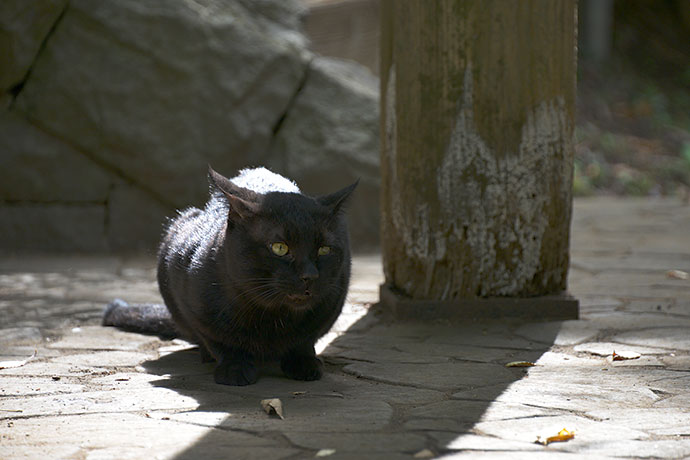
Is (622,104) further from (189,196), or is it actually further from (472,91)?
(472,91)

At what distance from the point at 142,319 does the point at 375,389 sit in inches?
55.7

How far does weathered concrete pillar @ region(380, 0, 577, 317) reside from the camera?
3660 millimetres

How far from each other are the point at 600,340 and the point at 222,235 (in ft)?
5.37

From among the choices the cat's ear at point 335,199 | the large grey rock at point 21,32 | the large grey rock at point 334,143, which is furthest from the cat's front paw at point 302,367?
the large grey rock at point 21,32

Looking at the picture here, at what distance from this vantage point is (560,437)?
7.20ft

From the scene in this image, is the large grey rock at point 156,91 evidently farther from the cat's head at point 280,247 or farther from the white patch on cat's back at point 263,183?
the cat's head at point 280,247

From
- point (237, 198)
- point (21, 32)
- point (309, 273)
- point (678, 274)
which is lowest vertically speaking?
point (678, 274)

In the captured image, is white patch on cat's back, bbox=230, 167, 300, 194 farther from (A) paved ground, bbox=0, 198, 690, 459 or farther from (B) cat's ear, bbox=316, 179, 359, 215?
(A) paved ground, bbox=0, 198, 690, 459

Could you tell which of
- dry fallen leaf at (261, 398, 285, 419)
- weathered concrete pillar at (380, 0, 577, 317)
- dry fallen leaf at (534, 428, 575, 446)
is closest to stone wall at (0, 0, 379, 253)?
weathered concrete pillar at (380, 0, 577, 317)

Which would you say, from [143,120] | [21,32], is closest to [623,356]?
[143,120]

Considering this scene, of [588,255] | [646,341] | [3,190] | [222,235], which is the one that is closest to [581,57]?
[588,255]

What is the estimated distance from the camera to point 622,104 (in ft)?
39.5

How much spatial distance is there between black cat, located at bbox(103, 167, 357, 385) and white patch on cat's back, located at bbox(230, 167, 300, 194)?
14mm

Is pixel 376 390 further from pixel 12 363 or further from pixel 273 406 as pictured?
pixel 12 363
